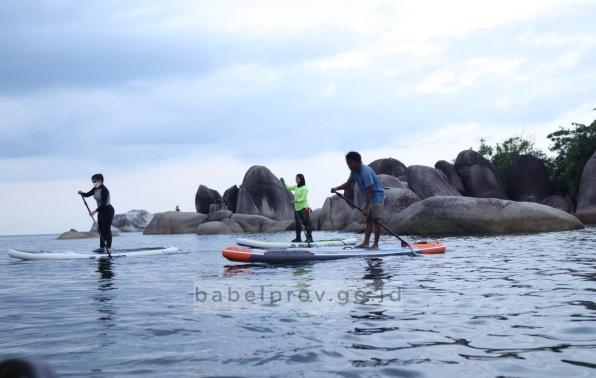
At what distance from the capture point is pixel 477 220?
22125mm

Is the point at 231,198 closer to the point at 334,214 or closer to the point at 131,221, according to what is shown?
the point at 334,214

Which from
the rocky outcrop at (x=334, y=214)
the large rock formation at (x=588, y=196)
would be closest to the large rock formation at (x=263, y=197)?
the rocky outcrop at (x=334, y=214)

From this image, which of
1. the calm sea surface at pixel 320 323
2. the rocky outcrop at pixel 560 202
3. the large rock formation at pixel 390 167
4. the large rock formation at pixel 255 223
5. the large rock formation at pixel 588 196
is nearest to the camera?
the calm sea surface at pixel 320 323

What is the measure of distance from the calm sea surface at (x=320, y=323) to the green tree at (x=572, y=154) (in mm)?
27911

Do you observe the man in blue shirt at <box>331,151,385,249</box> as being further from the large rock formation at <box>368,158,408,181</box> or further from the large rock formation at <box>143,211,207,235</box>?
the large rock formation at <box>143,211,207,235</box>

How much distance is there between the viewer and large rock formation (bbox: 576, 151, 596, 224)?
29.6 m

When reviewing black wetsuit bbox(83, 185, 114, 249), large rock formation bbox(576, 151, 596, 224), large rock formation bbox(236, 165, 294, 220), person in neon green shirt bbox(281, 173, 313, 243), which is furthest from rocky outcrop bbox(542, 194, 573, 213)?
black wetsuit bbox(83, 185, 114, 249)

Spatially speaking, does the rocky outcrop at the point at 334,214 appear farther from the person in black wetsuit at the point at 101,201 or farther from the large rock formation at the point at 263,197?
the person in black wetsuit at the point at 101,201

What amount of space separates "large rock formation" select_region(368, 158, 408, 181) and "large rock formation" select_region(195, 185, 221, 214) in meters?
17.6

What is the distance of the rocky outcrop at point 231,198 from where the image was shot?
51469 millimetres

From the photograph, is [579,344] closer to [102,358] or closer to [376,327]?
[376,327]

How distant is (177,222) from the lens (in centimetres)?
4412

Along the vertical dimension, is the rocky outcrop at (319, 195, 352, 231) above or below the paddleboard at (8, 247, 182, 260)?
above

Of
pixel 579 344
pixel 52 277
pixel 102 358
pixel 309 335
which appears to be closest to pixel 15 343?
pixel 102 358
